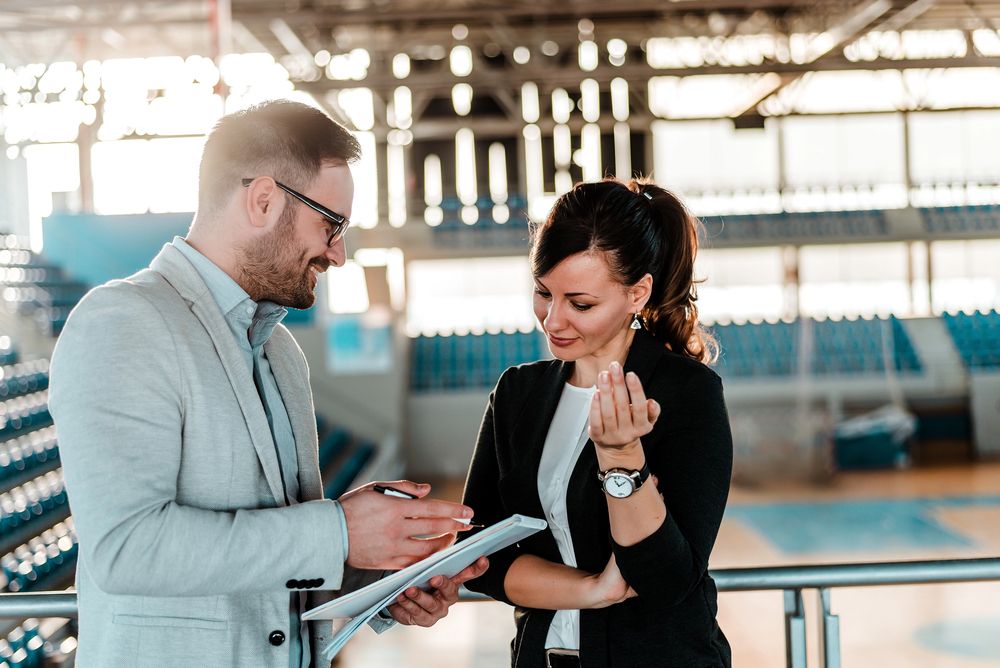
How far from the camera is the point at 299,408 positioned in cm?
149

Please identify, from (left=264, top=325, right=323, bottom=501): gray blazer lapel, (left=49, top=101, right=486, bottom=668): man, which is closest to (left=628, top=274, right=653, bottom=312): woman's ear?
(left=49, top=101, right=486, bottom=668): man

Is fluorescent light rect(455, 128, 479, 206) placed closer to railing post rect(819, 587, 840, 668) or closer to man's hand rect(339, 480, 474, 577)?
railing post rect(819, 587, 840, 668)

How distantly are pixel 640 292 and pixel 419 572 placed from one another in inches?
22.7

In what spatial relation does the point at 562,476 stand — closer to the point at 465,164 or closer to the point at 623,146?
the point at 465,164

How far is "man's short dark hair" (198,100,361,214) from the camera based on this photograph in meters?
1.31

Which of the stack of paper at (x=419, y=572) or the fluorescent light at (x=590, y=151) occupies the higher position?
the fluorescent light at (x=590, y=151)

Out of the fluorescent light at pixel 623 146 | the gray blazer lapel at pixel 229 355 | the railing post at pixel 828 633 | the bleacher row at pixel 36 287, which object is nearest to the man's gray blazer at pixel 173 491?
the gray blazer lapel at pixel 229 355

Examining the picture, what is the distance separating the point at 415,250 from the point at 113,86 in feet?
21.8

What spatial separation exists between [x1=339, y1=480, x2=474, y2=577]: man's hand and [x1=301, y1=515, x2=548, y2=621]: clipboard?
22mm

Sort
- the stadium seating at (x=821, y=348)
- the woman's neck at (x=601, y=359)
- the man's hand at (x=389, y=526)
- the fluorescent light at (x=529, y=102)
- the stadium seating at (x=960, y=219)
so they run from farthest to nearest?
the fluorescent light at (x=529, y=102)
the stadium seating at (x=960, y=219)
the stadium seating at (x=821, y=348)
the woman's neck at (x=601, y=359)
the man's hand at (x=389, y=526)

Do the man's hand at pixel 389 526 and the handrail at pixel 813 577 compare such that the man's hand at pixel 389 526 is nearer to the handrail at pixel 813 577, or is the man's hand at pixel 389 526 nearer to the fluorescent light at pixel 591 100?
the handrail at pixel 813 577

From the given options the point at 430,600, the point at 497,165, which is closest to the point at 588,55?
the point at 497,165

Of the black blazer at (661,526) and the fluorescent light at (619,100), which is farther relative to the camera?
the fluorescent light at (619,100)

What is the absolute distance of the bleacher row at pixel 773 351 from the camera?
1328 centimetres
